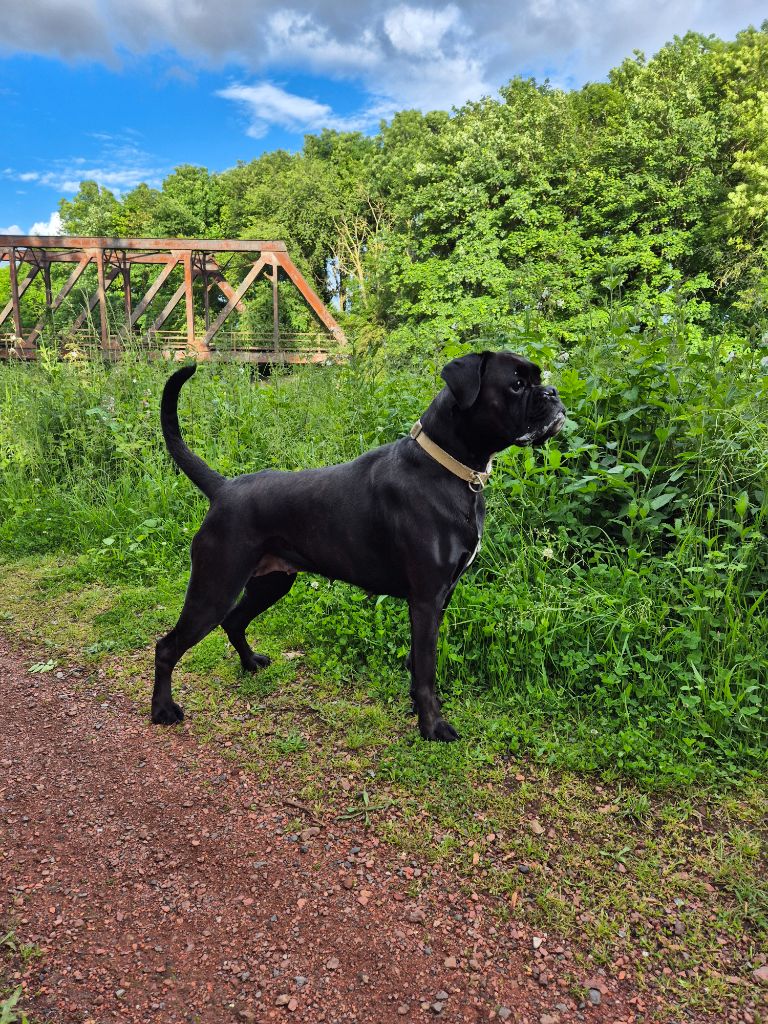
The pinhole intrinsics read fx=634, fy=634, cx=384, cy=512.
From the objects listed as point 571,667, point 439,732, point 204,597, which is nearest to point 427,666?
point 439,732

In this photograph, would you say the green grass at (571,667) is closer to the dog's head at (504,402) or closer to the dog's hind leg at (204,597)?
the dog's hind leg at (204,597)

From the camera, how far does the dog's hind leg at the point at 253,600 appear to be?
134 inches

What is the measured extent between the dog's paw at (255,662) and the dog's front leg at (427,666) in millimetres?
1069

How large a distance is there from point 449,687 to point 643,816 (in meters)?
1.12

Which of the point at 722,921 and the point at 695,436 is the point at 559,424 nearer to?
the point at 695,436

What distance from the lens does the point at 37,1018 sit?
1763 millimetres

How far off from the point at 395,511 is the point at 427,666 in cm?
72

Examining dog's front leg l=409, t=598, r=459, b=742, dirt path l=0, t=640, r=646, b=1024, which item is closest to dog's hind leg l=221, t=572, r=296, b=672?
dirt path l=0, t=640, r=646, b=1024

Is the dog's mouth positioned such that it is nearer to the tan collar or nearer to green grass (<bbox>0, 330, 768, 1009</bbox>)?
the tan collar

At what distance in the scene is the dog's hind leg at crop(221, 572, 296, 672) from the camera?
3408mm

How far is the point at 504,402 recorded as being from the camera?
8.66 feet

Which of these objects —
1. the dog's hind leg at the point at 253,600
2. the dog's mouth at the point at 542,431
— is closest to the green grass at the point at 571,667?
the dog's hind leg at the point at 253,600

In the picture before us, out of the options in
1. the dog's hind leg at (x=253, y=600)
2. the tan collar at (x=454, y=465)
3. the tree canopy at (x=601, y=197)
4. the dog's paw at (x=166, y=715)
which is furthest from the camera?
the tree canopy at (x=601, y=197)

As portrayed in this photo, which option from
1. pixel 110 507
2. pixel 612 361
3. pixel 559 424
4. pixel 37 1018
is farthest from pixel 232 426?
pixel 37 1018
